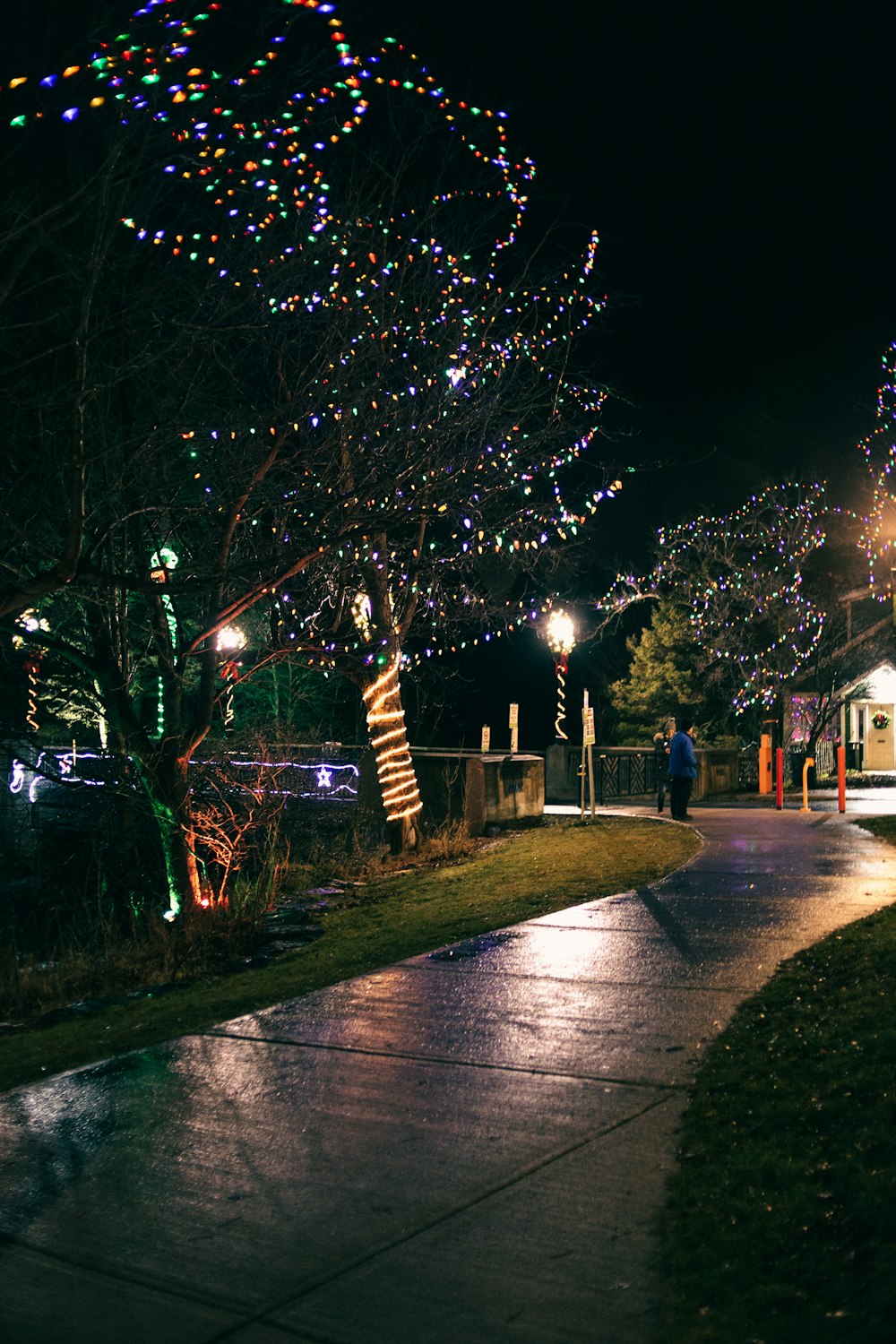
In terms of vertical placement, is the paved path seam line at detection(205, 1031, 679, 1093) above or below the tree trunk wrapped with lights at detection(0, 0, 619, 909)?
below

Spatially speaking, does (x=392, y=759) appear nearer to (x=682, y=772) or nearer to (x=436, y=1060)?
(x=682, y=772)

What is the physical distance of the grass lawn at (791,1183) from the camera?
3896mm

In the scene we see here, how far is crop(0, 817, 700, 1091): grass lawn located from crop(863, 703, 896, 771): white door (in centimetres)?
2631

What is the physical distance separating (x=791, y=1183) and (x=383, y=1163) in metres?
1.67

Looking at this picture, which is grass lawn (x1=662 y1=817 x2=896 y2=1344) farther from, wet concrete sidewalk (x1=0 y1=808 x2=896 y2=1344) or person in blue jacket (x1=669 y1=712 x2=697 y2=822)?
person in blue jacket (x1=669 y1=712 x2=697 y2=822)

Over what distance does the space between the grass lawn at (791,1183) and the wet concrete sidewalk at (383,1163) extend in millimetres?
156

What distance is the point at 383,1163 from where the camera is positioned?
5379 mm

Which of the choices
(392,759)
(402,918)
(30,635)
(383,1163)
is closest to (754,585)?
(392,759)

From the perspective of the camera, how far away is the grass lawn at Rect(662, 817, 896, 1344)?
3896 mm

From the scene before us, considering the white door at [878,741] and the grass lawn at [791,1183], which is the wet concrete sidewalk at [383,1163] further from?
the white door at [878,741]

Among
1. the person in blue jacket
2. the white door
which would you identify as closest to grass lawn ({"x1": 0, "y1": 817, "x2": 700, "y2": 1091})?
the person in blue jacket

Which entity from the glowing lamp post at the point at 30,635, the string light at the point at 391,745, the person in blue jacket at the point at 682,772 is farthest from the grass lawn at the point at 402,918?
the glowing lamp post at the point at 30,635

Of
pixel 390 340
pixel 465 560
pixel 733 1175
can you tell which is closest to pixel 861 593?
pixel 465 560

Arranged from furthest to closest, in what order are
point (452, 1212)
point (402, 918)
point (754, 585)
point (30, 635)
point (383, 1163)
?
point (754, 585) → point (30, 635) → point (402, 918) → point (383, 1163) → point (452, 1212)
